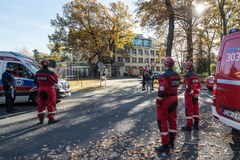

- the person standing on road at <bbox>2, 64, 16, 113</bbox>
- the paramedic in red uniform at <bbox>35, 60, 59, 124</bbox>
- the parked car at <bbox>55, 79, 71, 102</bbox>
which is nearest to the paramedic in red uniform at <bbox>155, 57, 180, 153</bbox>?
the paramedic in red uniform at <bbox>35, 60, 59, 124</bbox>

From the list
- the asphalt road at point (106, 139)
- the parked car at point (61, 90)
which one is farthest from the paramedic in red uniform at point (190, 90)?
the parked car at point (61, 90)

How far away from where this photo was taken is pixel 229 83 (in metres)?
4.63

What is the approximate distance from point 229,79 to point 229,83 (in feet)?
0.28

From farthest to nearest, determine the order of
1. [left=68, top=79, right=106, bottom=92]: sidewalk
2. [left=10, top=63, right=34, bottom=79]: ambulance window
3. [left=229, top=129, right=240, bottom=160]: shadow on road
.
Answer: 1. [left=68, top=79, right=106, bottom=92]: sidewalk
2. [left=10, top=63, right=34, bottom=79]: ambulance window
3. [left=229, top=129, right=240, bottom=160]: shadow on road

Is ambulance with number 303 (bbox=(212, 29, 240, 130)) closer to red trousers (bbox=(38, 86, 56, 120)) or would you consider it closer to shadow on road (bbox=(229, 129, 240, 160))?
shadow on road (bbox=(229, 129, 240, 160))

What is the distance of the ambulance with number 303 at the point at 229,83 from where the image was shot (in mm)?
4457

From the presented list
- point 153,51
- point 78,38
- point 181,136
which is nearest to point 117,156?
point 181,136

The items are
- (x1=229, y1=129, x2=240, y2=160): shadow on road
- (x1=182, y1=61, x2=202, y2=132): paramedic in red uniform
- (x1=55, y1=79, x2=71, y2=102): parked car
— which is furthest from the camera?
(x1=55, y1=79, x2=71, y2=102): parked car

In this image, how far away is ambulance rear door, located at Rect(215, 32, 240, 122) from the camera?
4453 millimetres

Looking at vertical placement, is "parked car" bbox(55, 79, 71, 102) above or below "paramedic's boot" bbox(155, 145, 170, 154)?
above

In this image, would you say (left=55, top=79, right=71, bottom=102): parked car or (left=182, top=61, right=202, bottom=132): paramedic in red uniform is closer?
(left=182, top=61, right=202, bottom=132): paramedic in red uniform

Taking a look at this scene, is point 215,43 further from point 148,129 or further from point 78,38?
point 148,129

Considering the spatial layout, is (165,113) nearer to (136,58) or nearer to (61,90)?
(61,90)

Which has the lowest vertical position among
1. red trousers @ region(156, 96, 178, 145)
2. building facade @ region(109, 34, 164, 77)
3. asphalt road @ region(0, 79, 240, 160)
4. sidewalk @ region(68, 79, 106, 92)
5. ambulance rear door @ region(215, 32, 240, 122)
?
asphalt road @ region(0, 79, 240, 160)
